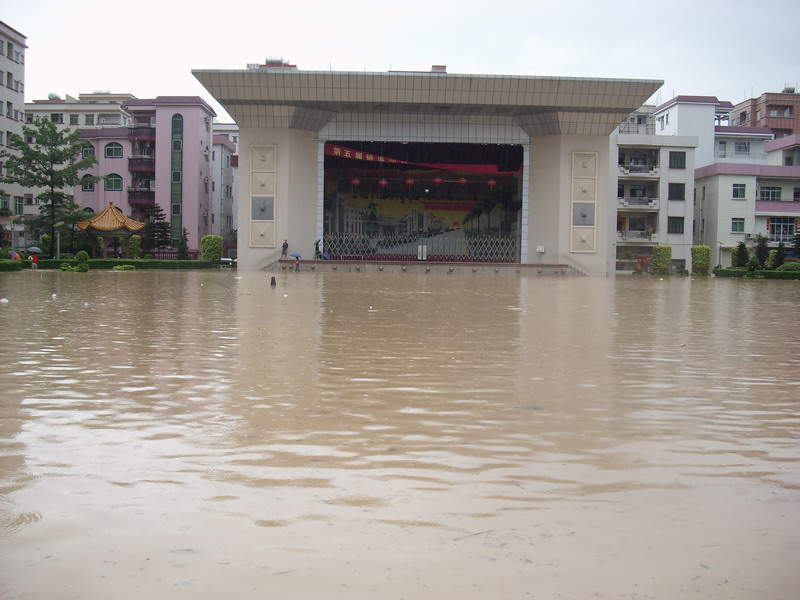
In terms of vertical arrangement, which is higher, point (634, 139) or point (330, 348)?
point (634, 139)

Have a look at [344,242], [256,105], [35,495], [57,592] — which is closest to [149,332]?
[35,495]

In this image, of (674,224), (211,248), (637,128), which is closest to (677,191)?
(674,224)

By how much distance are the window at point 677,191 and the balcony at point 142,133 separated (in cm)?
3386

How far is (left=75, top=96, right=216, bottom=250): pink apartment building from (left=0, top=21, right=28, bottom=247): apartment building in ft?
16.9

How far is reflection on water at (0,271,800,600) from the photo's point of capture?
2523 millimetres

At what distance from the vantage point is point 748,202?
50281 mm

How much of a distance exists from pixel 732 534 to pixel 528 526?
724 millimetres

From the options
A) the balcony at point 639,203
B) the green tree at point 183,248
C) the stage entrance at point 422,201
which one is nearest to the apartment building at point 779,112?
the balcony at point 639,203

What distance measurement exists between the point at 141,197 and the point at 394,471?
54707 millimetres

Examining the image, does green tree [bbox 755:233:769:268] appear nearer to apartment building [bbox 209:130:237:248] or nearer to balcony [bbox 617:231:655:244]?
balcony [bbox 617:231:655:244]

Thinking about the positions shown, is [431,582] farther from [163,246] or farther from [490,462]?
[163,246]

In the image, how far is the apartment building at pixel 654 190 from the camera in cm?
4791

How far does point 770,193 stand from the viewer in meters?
51.3

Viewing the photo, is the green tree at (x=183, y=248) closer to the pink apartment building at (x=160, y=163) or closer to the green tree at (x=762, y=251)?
the pink apartment building at (x=160, y=163)
